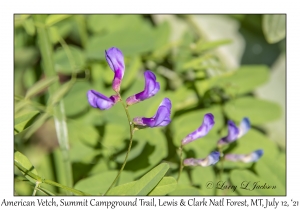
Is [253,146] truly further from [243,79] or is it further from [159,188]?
[159,188]

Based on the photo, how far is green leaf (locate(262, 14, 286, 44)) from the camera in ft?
4.38

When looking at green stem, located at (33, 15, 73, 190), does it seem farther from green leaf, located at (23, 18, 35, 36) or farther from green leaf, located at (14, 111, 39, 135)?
green leaf, located at (14, 111, 39, 135)

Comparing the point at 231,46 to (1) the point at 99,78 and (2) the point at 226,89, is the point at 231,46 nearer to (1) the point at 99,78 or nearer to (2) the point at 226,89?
(2) the point at 226,89

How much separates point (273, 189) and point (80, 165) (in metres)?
0.52

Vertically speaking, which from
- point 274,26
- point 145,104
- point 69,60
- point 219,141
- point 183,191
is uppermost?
A: point 274,26

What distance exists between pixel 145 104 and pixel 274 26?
1.64 feet

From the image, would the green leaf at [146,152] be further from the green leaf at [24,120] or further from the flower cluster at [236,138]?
the green leaf at [24,120]

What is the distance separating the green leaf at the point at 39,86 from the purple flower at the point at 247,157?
1.64 feet

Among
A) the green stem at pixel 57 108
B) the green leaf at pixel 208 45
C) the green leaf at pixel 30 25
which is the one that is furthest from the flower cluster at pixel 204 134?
the green leaf at pixel 30 25

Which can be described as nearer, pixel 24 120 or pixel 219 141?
pixel 24 120

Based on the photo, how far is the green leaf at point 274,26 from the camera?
4.38 ft

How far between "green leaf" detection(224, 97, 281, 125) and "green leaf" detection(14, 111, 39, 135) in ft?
2.00

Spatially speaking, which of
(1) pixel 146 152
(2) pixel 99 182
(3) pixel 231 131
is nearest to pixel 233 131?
(3) pixel 231 131

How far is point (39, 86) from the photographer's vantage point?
106 cm
